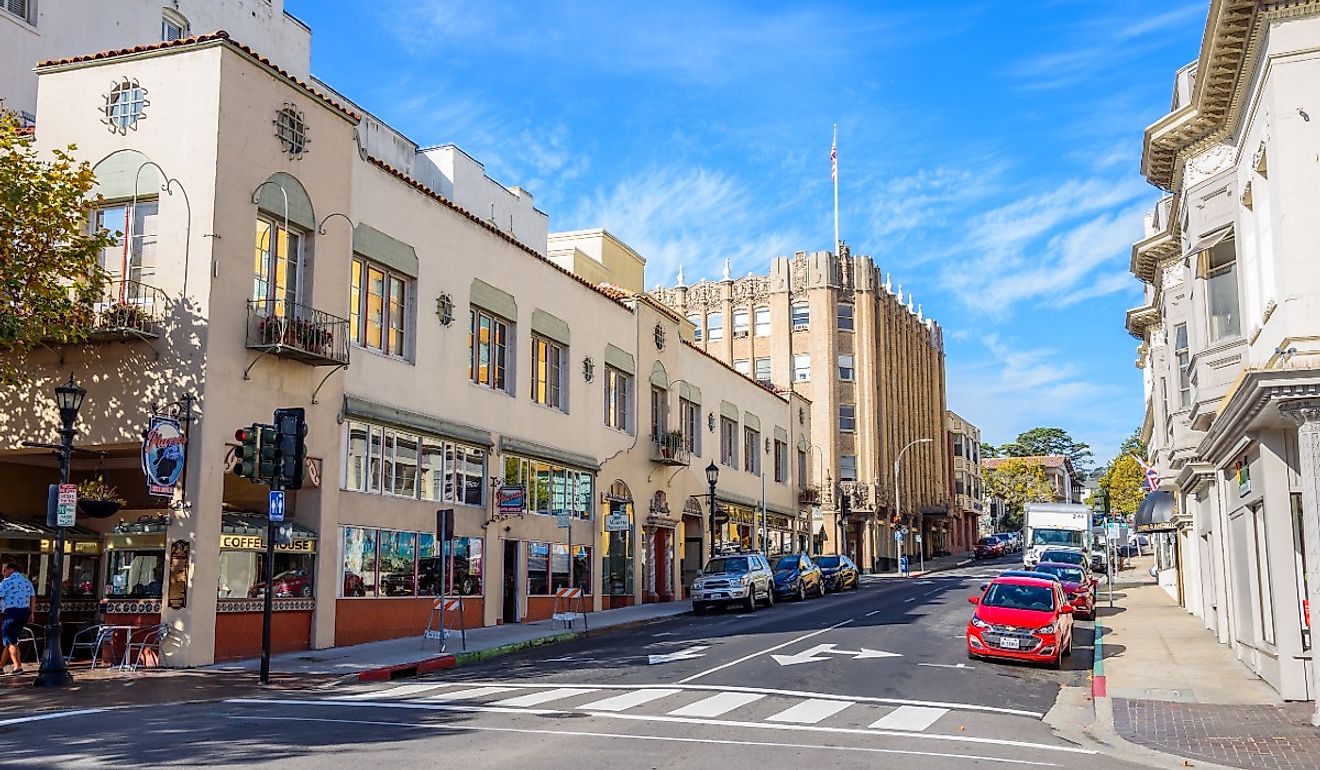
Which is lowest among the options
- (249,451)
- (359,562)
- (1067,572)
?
(1067,572)

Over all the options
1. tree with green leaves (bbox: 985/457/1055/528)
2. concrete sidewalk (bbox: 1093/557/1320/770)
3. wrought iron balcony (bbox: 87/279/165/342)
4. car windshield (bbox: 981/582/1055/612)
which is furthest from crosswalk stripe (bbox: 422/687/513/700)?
tree with green leaves (bbox: 985/457/1055/528)

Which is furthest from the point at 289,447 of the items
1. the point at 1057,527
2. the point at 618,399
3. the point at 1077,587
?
the point at 1057,527

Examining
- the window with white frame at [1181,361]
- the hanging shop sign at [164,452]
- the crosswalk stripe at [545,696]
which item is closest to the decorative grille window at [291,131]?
the hanging shop sign at [164,452]

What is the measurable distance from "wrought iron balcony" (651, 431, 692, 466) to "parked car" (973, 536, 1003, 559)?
53.1 meters

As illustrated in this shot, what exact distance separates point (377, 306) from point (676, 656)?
10608 millimetres

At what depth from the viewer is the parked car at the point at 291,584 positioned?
21.7 metres

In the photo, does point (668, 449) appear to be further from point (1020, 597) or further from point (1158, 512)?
point (1020, 597)

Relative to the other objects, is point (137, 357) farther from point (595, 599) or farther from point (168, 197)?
point (595, 599)

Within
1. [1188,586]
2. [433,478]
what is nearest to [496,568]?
[433,478]

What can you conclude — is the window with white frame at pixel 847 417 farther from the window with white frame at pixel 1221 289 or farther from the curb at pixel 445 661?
the window with white frame at pixel 1221 289

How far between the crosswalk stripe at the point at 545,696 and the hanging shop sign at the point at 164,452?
800 cm

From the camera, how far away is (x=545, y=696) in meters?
15.8

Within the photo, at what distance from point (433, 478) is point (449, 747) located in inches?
658

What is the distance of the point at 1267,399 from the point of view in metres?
14.5
